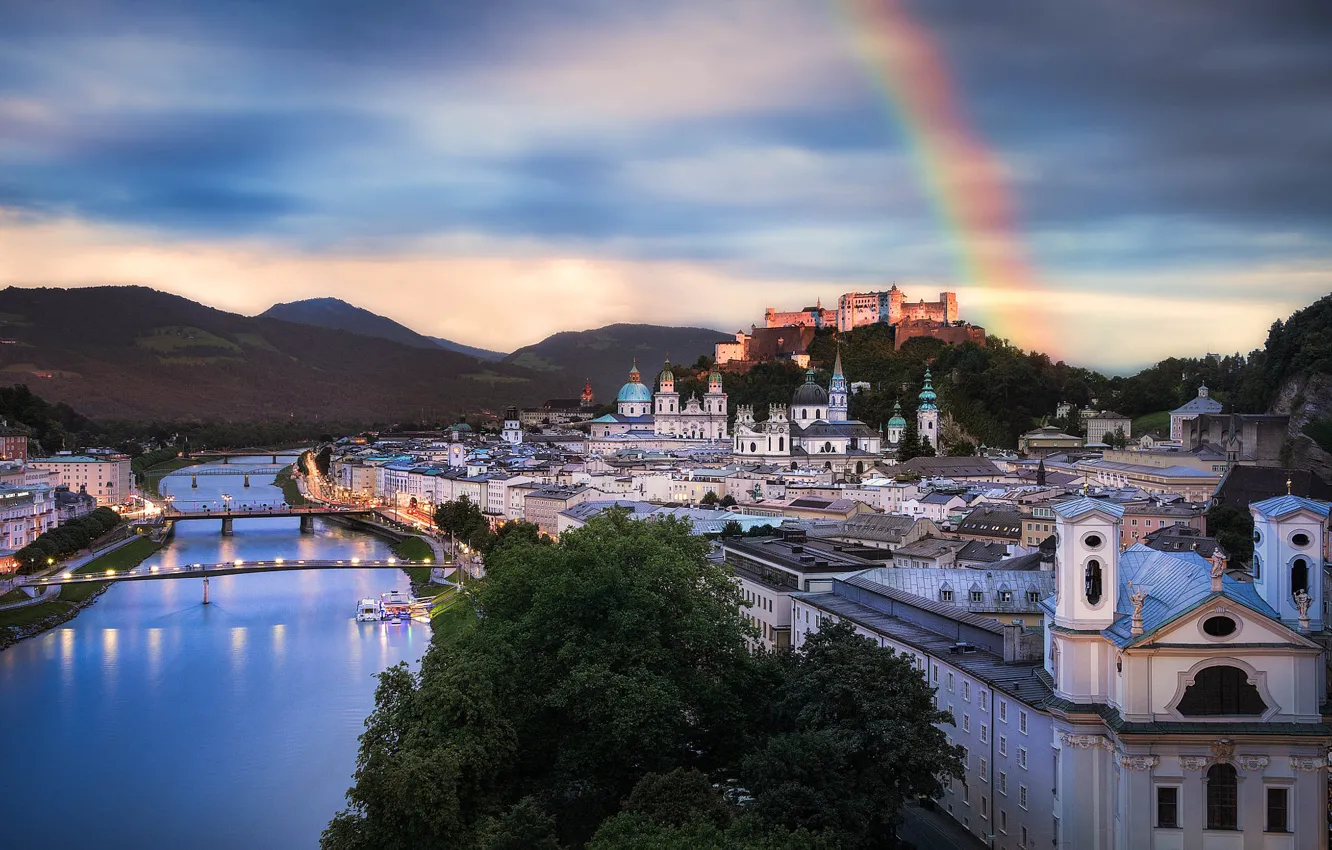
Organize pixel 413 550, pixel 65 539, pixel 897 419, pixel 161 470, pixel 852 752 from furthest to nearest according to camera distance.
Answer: pixel 161 470
pixel 897 419
pixel 413 550
pixel 65 539
pixel 852 752

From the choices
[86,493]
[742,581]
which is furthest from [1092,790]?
[86,493]

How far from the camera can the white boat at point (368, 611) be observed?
30141 mm

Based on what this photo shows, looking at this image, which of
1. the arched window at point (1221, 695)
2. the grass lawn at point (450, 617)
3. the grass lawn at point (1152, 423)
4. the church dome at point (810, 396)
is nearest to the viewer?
the arched window at point (1221, 695)

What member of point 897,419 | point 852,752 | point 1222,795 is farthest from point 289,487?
point 1222,795

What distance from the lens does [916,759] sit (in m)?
10.6

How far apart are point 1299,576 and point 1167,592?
3.85ft

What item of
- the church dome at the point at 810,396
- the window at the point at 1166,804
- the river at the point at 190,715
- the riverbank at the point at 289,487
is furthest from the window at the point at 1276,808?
the riverbank at the point at 289,487

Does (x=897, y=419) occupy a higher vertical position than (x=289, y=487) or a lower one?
higher

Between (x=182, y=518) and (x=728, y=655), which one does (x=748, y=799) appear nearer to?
(x=728, y=655)

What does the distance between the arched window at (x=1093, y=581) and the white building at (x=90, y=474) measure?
5054cm

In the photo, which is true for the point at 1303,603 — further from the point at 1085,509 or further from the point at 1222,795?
the point at 1085,509

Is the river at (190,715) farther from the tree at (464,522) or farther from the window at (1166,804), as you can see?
the window at (1166,804)

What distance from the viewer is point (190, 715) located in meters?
21.1

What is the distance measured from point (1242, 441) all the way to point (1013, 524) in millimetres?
8774
